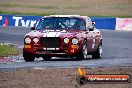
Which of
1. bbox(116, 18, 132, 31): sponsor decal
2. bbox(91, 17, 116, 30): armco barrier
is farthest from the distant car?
bbox(91, 17, 116, 30): armco barrier

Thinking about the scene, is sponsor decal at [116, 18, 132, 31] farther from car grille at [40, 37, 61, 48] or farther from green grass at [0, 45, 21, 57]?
car grille at [40, 37, 61, 48]

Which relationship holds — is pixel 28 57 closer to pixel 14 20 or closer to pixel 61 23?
pixel 61 23

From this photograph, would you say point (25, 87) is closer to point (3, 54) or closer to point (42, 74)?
point (42, 74)

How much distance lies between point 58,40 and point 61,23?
4.62 feet

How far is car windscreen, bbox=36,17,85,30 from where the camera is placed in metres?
20.7

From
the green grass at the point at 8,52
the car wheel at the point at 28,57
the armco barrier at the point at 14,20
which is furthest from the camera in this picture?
the armco barrier at the point at 14,20

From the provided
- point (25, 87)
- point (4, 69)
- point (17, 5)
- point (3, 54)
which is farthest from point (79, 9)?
point (25, 87)

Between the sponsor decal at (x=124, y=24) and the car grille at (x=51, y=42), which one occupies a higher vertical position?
the car grille at (x=51, y=42)

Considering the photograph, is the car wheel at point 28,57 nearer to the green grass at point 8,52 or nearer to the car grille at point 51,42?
the car grille at point 51,42

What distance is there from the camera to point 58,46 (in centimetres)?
1959

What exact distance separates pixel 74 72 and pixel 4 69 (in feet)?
7.05

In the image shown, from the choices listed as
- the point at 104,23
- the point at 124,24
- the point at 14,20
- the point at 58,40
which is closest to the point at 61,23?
the point at 58,40

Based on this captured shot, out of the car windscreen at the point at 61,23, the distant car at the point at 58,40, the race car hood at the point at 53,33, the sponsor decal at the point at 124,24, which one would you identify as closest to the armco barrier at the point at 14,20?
the sponsor decal at the point at 124,24

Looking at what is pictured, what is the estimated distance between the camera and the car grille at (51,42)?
64.0ft
